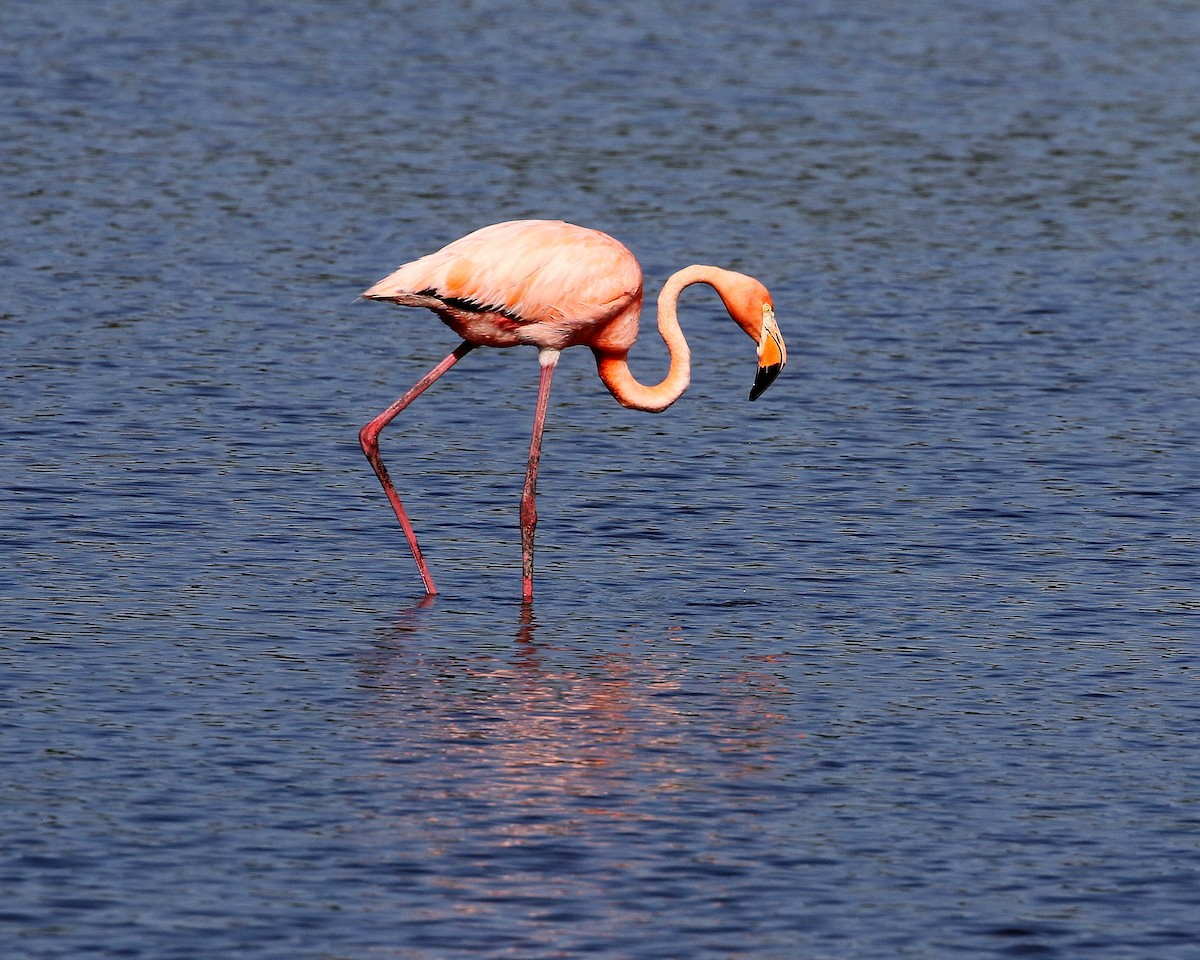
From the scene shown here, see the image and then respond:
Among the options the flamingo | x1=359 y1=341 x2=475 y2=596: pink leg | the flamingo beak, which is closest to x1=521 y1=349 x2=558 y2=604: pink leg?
the flamingo

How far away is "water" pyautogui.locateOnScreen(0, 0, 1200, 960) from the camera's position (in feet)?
31.2

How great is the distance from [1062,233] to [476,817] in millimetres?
14960

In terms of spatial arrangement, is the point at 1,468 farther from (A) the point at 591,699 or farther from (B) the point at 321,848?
(B) the point at 321,848

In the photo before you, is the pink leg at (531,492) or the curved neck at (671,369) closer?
the pink leg at (531,492)

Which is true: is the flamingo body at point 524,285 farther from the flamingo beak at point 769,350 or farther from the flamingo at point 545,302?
the flamingo beak at point 769,350

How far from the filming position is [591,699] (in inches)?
456

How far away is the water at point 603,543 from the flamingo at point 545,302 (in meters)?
0.87

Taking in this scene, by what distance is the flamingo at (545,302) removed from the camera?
13.4 metres

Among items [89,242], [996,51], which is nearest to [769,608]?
[89,242]

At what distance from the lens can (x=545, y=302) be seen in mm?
13516

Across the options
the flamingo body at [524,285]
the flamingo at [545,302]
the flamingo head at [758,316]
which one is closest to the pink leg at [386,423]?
the flamingo at [545,302]

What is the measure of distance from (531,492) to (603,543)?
3.10 ft

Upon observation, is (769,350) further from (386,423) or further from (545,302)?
(386,423)

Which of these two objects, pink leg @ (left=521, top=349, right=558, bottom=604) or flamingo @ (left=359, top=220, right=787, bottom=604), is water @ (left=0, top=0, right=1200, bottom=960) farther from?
flamingo @ (left=359, top=220, right=787, bottom=604)
